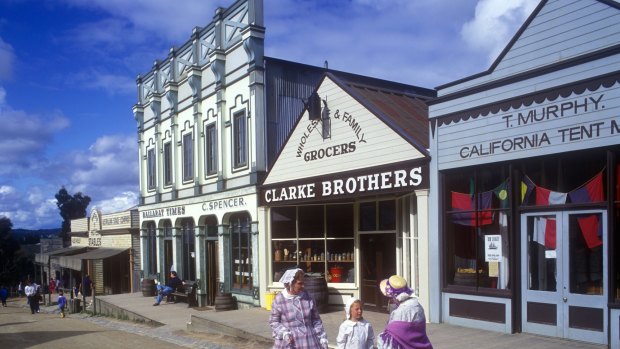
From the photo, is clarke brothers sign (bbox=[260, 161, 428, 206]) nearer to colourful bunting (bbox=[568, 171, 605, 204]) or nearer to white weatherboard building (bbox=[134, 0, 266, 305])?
white weatherboard building (bbox=[134, 0, 266, 305])

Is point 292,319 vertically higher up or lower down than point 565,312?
higher up

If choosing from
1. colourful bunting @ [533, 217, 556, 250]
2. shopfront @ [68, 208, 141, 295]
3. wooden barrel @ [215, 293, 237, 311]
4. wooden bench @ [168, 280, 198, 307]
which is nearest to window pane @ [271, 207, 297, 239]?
wooden barrel @ [215, 293, 237, 311]

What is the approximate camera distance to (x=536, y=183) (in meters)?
10.1

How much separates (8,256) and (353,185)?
144ft

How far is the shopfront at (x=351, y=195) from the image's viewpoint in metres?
12.8

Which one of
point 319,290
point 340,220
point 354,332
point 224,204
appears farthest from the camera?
point 224,204

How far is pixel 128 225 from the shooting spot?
27578 millimetres

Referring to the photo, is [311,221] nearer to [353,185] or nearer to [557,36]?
[353,185]

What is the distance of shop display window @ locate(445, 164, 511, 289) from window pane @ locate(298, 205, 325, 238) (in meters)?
5.05

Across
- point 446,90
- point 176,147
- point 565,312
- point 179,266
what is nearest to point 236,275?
point 179,266

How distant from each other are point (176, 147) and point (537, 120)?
623 inches

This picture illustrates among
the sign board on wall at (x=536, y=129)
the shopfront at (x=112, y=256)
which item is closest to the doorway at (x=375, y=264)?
the sign board on wall at (x=536, y=129)

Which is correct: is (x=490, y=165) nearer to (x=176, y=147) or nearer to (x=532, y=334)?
(x=532, y=334)

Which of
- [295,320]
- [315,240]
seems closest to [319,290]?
[315,240]
